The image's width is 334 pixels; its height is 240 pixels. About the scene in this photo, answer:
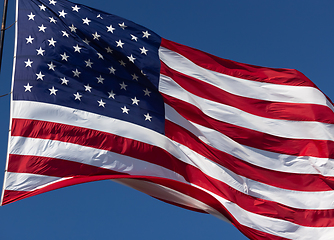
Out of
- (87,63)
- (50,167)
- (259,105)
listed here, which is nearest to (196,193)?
(259,105)

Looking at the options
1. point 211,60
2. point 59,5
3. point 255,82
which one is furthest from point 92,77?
point 255,82

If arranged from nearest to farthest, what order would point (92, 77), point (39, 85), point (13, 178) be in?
point (13, 178) → point (39, 85) → point (92, 77)

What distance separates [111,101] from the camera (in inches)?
491

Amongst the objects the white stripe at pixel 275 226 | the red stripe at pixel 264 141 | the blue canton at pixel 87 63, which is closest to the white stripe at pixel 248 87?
the blue canton at pixel 87 63

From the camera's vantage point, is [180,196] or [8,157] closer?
[8,157]

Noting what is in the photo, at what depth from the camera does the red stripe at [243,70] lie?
1455cm

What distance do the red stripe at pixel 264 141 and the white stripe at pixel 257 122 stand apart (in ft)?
0.39

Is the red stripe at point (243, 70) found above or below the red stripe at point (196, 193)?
above

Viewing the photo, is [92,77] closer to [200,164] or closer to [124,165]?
[124,165]

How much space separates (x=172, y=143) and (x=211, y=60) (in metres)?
3.17

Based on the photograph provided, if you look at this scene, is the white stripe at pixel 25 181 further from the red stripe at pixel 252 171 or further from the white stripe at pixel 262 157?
the white stripe at pixel 262 157

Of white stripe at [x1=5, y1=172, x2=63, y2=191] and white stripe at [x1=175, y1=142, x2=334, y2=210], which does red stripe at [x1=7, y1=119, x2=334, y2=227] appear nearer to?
white stripe at [x1=175, y1=142, x2=334, y2=210]

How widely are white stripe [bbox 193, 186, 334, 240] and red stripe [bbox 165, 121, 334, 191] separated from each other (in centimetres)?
99

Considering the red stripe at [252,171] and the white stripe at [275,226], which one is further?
the red stripe at [252,171]
